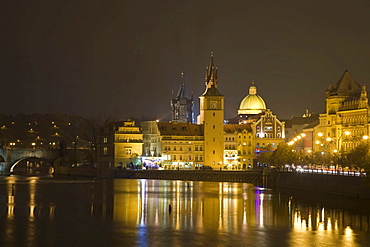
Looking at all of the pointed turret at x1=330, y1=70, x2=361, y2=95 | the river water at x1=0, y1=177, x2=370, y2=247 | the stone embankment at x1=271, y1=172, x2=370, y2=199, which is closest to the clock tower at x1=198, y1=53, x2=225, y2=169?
the pointed turret at x1=330, y1=70, x2=361, y2=95

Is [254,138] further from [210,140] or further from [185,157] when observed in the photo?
[185,157]

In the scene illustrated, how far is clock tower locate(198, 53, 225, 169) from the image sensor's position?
17212 cm

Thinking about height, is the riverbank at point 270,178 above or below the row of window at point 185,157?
below

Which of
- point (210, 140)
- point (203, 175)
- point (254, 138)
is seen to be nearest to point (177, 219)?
point (203, 175)

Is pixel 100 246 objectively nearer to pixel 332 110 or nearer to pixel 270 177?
pixel 270 177

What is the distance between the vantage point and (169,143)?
558ft

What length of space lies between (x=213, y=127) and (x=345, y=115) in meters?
32.5

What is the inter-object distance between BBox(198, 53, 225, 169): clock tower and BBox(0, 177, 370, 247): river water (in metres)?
61.4

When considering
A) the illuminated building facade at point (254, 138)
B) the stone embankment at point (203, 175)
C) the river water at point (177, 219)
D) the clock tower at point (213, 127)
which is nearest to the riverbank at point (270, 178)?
the stone embankment at point (203, 175)

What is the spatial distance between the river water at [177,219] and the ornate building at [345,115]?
4076cm

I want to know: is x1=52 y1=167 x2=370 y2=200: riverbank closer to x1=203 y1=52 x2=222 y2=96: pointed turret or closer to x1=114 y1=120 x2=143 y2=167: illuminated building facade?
x1=114 y1=120 x2=143 y2=167: illuminated building facade

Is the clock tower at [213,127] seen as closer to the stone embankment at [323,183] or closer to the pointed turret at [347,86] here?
the pointed turret at [347,86]

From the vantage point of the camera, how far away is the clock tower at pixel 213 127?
172 meters

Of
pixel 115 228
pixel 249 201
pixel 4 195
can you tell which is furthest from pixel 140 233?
pixel 4 195
